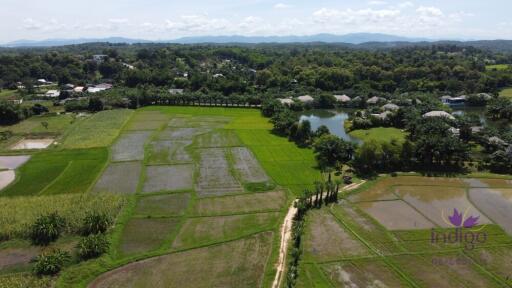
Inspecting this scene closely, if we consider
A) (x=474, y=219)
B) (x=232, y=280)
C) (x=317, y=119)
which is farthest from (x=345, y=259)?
(x=317, y=119)

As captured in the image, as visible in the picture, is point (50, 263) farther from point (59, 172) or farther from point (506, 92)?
point (506, 92)

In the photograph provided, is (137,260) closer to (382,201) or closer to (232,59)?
(382,201)

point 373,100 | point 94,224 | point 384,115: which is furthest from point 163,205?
point 373,100

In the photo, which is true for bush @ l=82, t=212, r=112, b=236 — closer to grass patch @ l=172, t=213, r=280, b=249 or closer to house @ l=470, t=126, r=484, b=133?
grass patch @ l=172, t=213, r=280, b=249

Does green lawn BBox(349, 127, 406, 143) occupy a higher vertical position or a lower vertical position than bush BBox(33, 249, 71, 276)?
higher

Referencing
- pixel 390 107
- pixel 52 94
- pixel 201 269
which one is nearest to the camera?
pixel 201 269

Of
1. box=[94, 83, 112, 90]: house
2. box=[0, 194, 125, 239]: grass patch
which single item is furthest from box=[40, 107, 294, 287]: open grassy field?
box=[94, 83, 112, 90]: house
